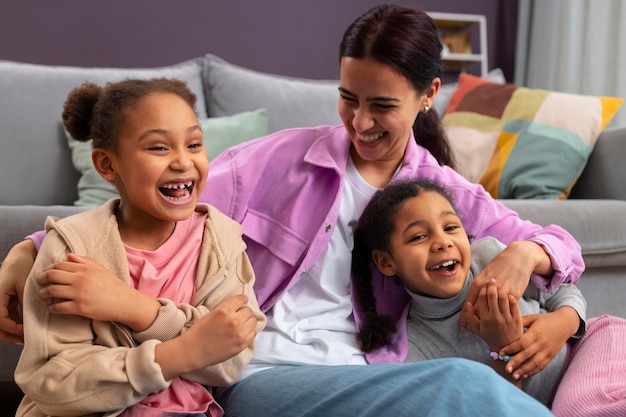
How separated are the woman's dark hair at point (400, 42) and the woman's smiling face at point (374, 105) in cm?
1

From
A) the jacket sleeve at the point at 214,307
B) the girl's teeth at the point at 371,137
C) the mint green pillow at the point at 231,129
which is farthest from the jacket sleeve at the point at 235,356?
the mint green pillow at the point at 231,129

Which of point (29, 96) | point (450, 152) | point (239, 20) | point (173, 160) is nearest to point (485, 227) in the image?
point (450, 152)

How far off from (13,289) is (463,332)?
76 centimetres

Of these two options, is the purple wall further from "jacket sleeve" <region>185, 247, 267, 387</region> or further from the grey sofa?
"jacket sleeve" <region>185, 247, 267, 387</region>

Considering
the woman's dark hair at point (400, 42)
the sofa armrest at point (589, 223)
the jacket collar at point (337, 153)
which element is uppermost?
the woman's dark hair at point (400, 42)

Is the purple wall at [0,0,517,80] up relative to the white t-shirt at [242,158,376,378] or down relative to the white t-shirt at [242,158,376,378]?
up

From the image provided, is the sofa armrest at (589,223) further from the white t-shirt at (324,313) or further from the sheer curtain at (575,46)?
the sheer curtain at (575,46)

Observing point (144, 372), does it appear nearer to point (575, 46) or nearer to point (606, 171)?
point (606, 171)

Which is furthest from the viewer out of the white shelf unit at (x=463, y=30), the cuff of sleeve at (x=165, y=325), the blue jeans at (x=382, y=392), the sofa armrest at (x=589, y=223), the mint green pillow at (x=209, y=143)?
the white shelf unit at (x=463, y=30)

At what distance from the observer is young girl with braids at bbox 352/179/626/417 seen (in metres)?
1.23

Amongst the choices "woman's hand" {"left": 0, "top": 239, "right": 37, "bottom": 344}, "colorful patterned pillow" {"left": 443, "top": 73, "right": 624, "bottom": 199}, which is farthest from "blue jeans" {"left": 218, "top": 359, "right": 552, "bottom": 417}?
"colorful patterned pillow" {"left": 443, "top": 73, "right": 624, "bottom": 199}

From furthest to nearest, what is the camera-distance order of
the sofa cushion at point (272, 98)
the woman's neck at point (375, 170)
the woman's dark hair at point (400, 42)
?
the sofa cushion at point (272, 98)
the woman's neck at point (375, 170)
the woman's dark hair at point (400, 42)

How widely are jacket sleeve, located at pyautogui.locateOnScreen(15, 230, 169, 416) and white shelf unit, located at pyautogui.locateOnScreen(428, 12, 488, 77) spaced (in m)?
3.08

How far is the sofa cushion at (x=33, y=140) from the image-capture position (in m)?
2.35
